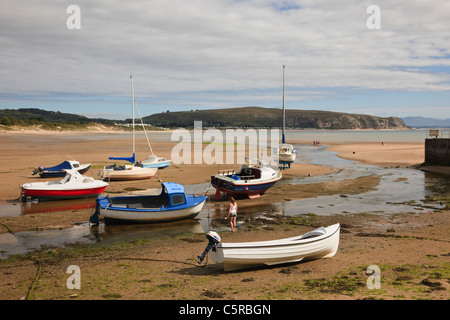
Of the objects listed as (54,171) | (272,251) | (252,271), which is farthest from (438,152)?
(54,171)

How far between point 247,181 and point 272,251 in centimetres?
1365

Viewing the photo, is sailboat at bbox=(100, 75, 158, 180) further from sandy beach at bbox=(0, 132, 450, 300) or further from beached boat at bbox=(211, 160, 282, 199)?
sandy beach at bbox=(0, 132, 450, 300)

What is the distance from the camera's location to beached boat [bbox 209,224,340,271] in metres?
11.9

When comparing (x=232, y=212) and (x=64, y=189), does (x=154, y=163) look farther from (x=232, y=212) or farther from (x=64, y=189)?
(x=232, y=212)

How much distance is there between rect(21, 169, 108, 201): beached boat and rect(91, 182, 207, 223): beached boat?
233 inches

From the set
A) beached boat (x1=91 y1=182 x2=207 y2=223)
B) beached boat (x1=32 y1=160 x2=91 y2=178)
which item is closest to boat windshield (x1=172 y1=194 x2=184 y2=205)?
beached boat (x1=91 y1=182 x2=207 y2=223)

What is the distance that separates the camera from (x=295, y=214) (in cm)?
2197

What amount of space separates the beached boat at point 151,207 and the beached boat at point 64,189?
19.4ft

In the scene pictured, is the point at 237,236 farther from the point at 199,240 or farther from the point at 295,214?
the point at 295,214

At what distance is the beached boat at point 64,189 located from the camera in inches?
958

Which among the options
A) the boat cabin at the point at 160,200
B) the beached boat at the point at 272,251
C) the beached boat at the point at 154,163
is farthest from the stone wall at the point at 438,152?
the beached boat at the point at 272,251

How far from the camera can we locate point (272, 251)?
12227 millimetres

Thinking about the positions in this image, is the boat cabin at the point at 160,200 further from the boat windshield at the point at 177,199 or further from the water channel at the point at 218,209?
the water channel at the point at 218,209
